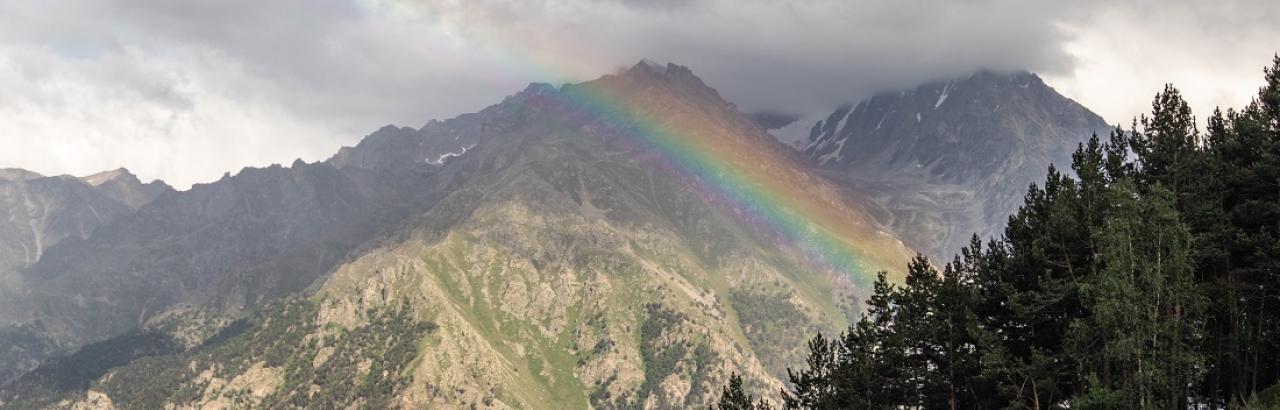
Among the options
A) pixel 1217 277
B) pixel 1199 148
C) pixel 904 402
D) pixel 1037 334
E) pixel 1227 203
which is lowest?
pixel 904 402

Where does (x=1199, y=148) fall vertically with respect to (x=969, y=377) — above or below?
above

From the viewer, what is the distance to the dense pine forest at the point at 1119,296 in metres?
64.1

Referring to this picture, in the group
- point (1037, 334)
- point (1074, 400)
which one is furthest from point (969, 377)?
point (1074, 400)

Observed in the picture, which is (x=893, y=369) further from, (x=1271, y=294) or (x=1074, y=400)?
(x=1271, y=294)

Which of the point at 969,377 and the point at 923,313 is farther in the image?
the point at 923,313

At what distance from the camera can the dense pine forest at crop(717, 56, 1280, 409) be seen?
210 ft

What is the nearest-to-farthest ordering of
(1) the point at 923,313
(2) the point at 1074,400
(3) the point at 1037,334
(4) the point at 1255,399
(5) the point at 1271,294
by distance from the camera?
1. (4) the point at 1255,399
2. (2) the point at 1074,400
3. (5) the point at 1271,294
4. (3) the point at 1037,334
5. (1) the point at 923,313

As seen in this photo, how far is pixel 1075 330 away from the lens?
66625 millimetres

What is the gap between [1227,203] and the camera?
3103 inches

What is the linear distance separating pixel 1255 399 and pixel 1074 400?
11084 mm

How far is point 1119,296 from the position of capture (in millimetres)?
63312

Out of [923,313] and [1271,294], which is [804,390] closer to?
[923,313]

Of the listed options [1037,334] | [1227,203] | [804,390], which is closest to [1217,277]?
[1227,203]

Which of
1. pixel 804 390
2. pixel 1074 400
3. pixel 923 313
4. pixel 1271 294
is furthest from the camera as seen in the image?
pixel 804 390
